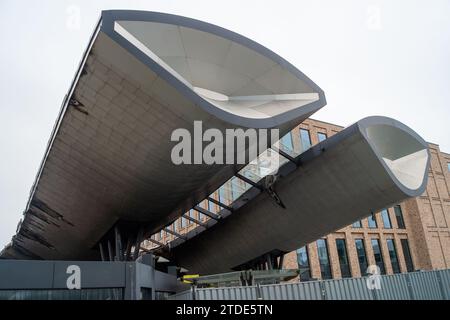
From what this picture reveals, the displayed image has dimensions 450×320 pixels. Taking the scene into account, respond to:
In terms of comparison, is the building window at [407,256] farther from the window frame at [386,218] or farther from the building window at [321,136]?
the building window at [321,136]

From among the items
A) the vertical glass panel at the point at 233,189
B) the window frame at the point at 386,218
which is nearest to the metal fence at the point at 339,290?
the vertical glass panel at the point at 233,189

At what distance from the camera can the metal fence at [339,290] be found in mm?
10805

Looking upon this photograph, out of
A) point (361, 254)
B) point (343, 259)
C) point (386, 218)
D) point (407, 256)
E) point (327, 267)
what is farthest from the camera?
point (386, 218)

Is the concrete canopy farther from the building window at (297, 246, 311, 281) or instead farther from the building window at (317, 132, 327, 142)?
the building window at (317, 132, 327, 142)

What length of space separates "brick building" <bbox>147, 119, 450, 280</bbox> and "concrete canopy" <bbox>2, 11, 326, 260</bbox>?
1700cm

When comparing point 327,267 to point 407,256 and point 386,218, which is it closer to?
point 386,218

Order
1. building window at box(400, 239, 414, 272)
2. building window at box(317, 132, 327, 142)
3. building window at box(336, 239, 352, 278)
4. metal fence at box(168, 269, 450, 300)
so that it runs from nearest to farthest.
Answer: metal fence at box(168, 269, 450, 300), building window at box(336, 239, 352, 278), building window at box(317, 132, 327, 142), building window at box(400, 239, 414, 272)

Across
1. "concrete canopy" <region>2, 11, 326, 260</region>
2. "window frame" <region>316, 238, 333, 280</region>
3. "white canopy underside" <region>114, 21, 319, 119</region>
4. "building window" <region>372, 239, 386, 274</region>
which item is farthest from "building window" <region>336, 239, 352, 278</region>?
"white canopy underside" <region>114, 21, 319, 119</region>

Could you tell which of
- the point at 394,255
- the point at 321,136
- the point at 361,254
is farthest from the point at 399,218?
the point at 321,136

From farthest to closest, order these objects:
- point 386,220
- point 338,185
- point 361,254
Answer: point 386,220
point 361,254
point 338,185

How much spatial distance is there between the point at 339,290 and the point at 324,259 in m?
26.7

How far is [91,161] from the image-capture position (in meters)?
17.9

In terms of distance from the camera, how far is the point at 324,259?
122 ft

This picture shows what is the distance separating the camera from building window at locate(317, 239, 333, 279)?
3666 centimetres
